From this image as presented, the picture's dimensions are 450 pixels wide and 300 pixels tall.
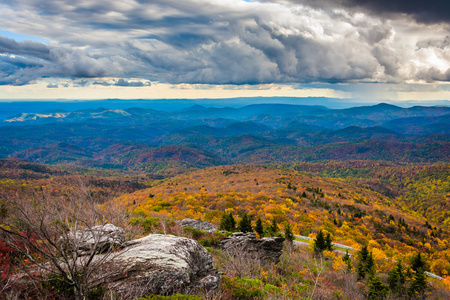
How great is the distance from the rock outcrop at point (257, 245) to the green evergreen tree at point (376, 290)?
34.7 ft

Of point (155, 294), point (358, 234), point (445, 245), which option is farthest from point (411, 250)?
point (155, 294)

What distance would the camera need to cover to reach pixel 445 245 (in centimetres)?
7950

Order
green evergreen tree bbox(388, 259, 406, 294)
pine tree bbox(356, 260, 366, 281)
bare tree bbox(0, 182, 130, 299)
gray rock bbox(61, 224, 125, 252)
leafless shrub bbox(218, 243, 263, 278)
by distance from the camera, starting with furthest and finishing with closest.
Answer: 1. pine tree bbox(356, 260, 366, 281)
2. green evergreen tree bbox(388, 259, 406, 294)
3. leafless shrub bbox(218, 243, 263, 278)
4. gray rock bbox(61, 224, 125, 252)
5. bare tree bbox(0, 182, 130, 299)

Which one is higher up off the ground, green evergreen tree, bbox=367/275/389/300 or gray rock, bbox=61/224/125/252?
gray rock, bbox=61/224/125/252

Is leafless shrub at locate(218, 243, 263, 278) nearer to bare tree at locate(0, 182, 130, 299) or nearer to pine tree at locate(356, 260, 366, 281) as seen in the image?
bare tree at locate(0, 182, 130, 299)

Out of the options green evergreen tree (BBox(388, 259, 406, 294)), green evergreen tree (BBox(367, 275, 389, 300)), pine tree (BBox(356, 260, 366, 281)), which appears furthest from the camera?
pine tree (BBox(356, 260, 366, 281))

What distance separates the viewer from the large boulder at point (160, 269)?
12.1 meters

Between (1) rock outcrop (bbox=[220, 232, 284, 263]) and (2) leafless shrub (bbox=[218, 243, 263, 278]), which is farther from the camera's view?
(1) rock outcrop (bbox=[220, 232, 284, 263])

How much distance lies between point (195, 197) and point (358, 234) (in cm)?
4738

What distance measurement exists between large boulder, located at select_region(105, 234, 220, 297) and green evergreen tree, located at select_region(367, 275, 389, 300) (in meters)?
21.3

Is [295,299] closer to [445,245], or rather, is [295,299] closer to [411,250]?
[411,250]

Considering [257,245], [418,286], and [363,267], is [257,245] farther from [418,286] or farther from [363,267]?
[418,286]

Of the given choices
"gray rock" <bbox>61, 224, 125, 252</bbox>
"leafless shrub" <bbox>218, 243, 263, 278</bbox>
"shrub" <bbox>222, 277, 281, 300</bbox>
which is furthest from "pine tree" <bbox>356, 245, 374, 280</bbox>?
"gray rock" <bbox>61, 224, 125, 252</bbox>

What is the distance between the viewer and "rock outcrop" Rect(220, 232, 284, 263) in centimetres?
2706
